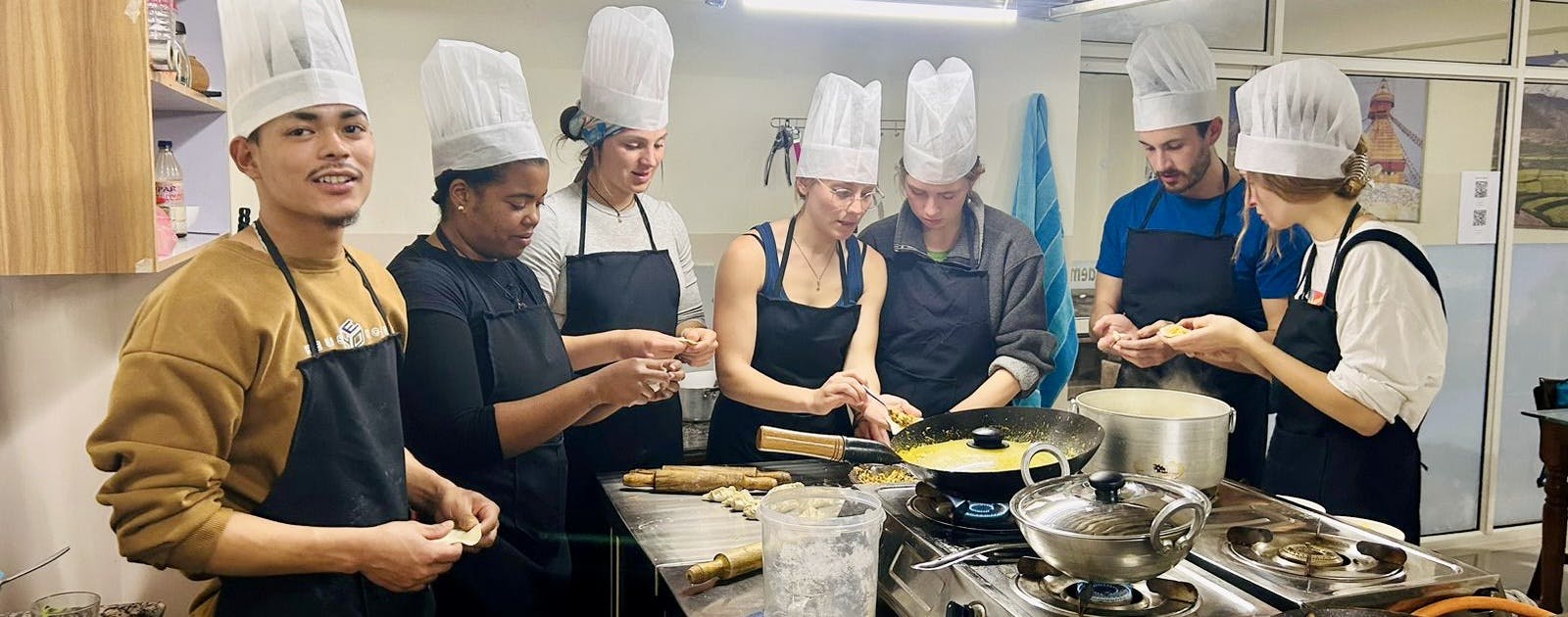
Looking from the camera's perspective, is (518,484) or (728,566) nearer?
(728,566)

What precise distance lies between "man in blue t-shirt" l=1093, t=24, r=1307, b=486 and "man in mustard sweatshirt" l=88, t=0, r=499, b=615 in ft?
6.96

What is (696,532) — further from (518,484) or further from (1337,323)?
(1337,323)

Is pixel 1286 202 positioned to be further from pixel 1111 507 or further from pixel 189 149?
pixel 189 149

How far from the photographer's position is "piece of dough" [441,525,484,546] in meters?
2.10

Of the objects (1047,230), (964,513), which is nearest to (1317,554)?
(964,513)

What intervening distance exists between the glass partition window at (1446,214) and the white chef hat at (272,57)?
2.22 metres

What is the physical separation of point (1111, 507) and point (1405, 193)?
2.90 meters

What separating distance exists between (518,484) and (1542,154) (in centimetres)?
427

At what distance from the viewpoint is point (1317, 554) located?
1896 millimetres

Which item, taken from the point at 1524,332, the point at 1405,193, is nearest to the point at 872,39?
the point at 1405,193

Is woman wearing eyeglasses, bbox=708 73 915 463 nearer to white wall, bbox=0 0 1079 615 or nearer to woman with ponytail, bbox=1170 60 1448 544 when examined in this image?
white wall, bbox=0 0 1079 615

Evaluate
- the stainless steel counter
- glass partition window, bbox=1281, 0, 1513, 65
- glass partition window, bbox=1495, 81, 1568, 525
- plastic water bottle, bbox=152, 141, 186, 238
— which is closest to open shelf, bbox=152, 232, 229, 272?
plastic water bottle, bbox=152, 141, 186, 238

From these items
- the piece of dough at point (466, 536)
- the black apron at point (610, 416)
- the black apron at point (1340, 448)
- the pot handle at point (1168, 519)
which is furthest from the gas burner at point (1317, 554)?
the piece of dough at point (466, 536)

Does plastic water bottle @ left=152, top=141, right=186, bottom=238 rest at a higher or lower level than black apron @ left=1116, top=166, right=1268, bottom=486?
higher
